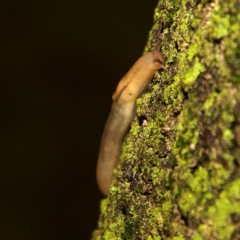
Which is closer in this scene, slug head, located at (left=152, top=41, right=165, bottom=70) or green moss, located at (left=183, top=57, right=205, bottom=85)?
green moss, located at (left=183, top=57, right=205, bottom=85)

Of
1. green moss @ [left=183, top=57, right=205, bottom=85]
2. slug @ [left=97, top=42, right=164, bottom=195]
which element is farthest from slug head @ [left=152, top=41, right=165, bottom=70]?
green moss @ [left=183, top=57, right=205, bottom=85]

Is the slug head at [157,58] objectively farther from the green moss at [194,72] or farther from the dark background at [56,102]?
the dark background at [56,102]

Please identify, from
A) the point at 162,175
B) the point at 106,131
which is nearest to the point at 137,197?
the point at 162,175

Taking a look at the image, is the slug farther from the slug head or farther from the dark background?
the dark background

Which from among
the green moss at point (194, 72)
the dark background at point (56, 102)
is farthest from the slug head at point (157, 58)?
the dark background at point (56, 102)

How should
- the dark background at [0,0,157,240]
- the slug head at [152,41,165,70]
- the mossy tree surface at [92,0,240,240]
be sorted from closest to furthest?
1. the mossy tree surface at [92,0,240,240]
2. the slug head at [152,41,165,70]
3. the dark background at [0,0,157,240]
